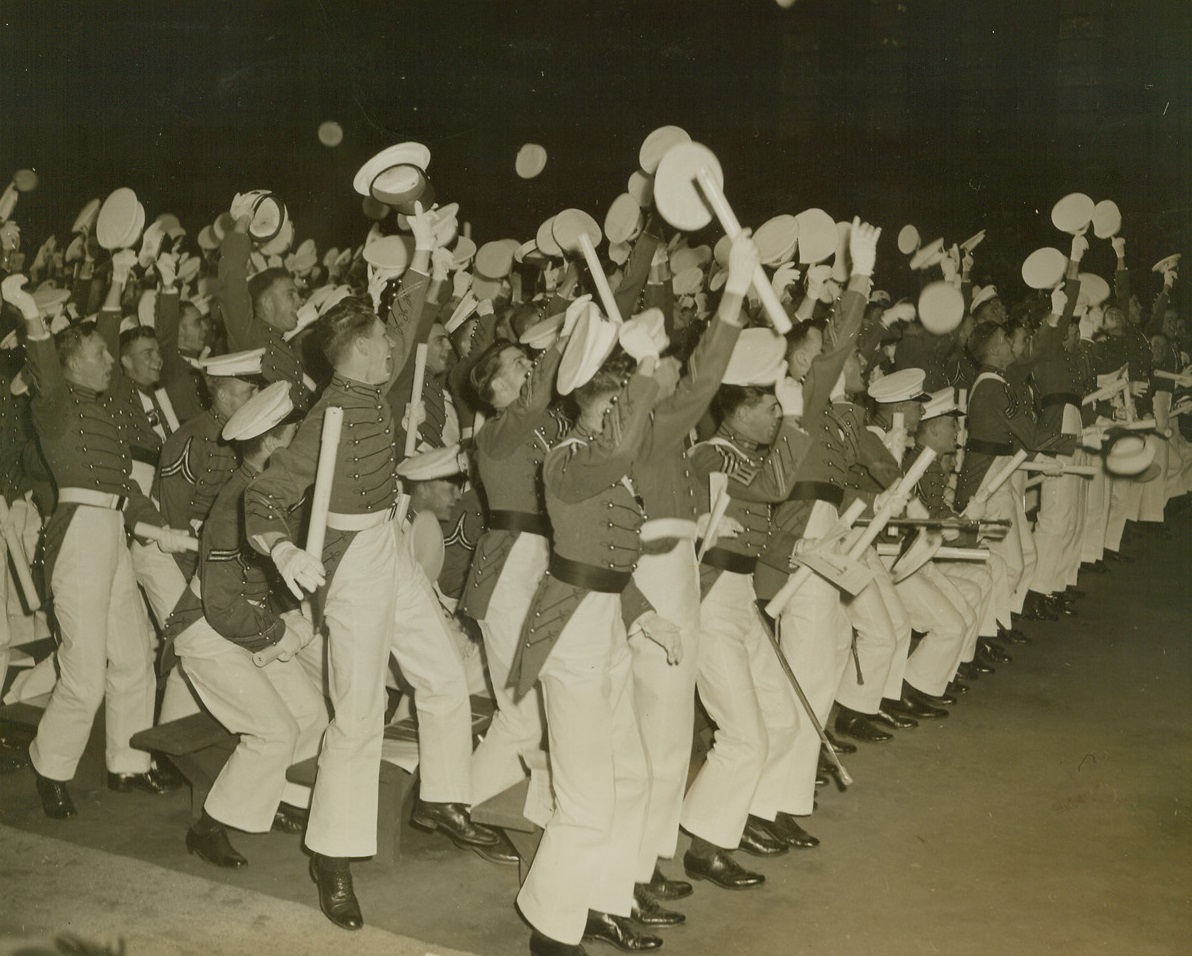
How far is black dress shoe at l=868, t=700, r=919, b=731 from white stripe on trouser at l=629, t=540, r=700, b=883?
2.57 meters

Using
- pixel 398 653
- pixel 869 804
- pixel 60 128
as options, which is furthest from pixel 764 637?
pixel 60 128

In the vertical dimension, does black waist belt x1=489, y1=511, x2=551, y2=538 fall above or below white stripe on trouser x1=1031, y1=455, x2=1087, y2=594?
above

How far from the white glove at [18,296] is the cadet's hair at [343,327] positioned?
138 centimetres

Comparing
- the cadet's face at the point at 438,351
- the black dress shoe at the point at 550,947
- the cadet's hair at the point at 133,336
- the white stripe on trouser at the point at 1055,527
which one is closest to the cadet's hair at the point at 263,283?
the cadet's hair at the point at 133,336

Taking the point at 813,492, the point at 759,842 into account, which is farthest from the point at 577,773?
the point at 813,492

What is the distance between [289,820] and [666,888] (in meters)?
1.69

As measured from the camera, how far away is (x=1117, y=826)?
5.10 meters

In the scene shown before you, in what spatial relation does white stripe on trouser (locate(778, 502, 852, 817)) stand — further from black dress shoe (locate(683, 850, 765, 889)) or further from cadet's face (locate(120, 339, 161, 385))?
cadet's face (locate(120, 339, 161, 385))

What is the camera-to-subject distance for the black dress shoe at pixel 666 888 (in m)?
4.40

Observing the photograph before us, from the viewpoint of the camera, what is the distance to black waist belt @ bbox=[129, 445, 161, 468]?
6043 millimetres

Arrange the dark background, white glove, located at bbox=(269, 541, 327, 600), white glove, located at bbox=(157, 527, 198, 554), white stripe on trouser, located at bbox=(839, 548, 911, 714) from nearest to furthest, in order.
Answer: white glove, located at bbox=(269, 541, 327, 600) → white glove, located at bbox=(157, 527, 198, 554) → white stripe on trouser, located at bbox=(839, 548, 911, 714) → the dark background

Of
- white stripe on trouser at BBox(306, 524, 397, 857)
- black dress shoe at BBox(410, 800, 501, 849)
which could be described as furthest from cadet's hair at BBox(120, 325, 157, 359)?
black dress shoe at BBox(410, 800, 501, 849)

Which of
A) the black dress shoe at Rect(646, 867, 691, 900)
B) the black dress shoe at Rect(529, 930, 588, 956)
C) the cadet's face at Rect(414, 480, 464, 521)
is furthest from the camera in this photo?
the cadet's face at Rect(414, 480, 464, 521)

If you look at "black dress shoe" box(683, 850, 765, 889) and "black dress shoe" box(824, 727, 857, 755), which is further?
"black dress shoe" box(824, 727, 857, 755)
